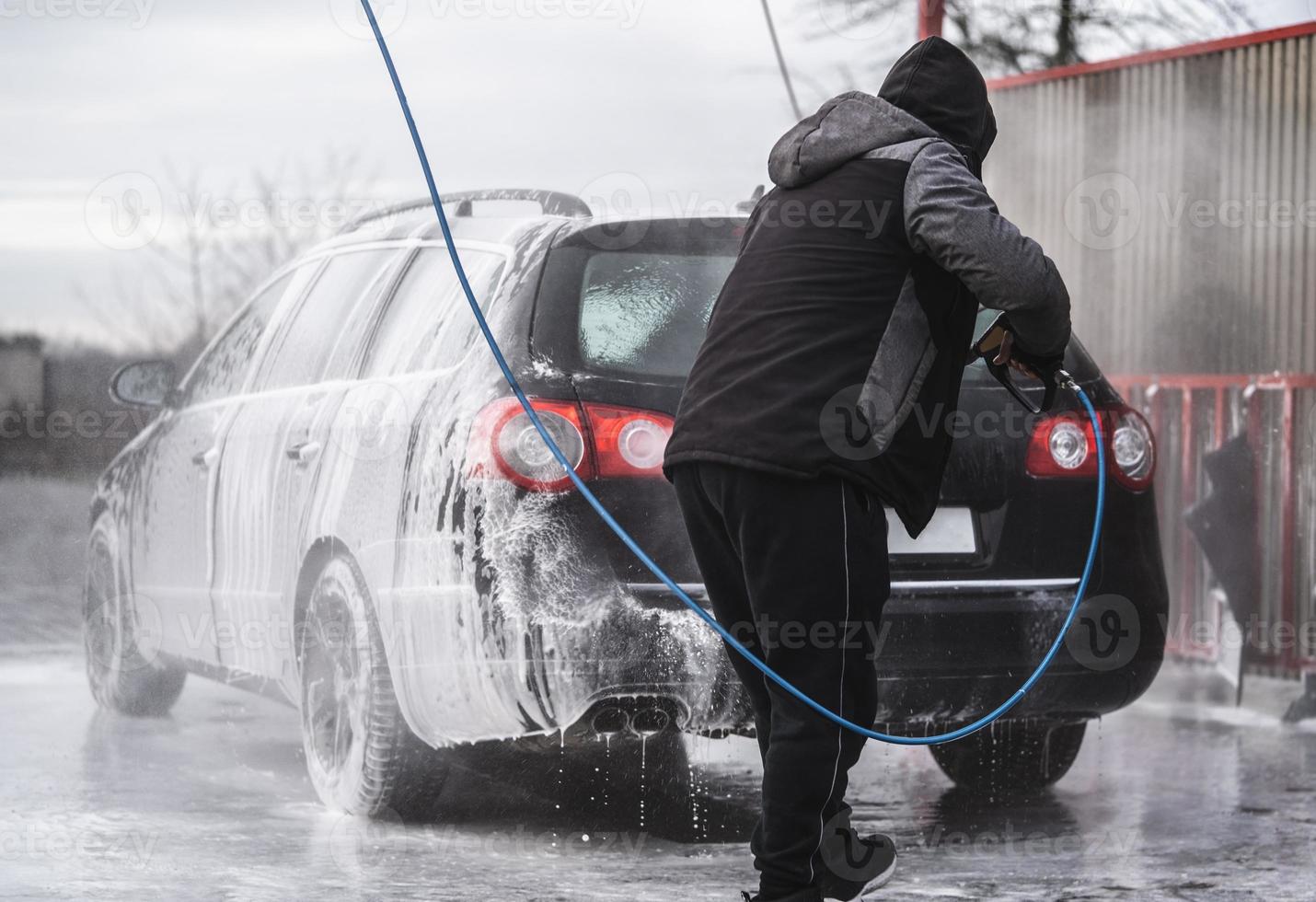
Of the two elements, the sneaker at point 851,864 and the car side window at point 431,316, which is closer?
the sneaker at point 851,864

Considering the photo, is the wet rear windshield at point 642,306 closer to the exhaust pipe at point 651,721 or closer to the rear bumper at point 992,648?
the rear bumper at point 992,648

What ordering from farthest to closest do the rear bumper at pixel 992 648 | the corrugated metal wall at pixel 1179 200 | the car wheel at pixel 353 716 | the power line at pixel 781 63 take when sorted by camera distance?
1. the corrugated metal wall at pixel 1179 200
2. the power line at pixel 781 63
3. the car wheel at pixel 353 716
4. the rear bumper at pixel 992 648

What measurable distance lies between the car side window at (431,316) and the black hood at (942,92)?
1408 millimetres

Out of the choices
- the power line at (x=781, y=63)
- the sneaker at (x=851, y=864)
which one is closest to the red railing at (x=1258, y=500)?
the power line at (x=781, y=63)

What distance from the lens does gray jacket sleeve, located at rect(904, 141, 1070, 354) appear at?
3.16m

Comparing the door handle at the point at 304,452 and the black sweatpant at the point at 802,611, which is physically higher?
the door handle at the point at 304,452

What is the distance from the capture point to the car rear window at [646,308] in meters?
4.32

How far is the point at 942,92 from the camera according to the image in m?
3.40

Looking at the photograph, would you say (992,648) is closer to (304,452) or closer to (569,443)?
(569,443)

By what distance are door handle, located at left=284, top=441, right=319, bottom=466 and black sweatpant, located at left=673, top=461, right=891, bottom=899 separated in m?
1.70

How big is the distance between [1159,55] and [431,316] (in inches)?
210

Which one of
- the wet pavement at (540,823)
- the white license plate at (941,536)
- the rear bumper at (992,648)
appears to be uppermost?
the white license plate at (941,536)

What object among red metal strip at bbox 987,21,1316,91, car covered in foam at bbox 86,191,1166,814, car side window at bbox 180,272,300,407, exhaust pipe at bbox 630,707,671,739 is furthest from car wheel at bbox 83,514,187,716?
red metal strip at bbox 987,21,1316,91

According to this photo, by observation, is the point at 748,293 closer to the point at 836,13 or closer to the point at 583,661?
the point at 583,661
